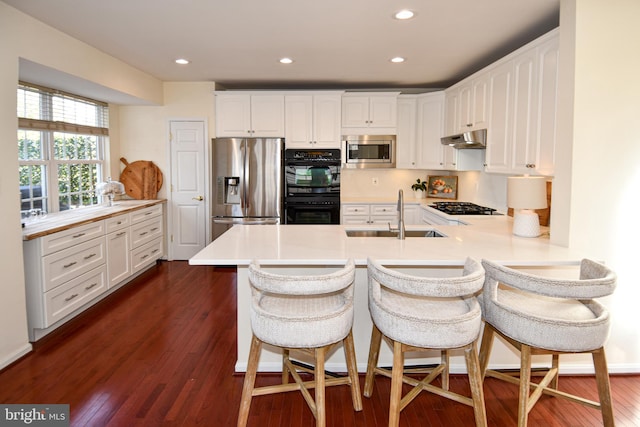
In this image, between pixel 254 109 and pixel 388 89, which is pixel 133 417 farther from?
pixel 388 89

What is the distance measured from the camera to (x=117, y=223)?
4.43m

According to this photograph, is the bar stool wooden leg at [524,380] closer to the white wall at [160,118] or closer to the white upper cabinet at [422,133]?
the white upper cabinet at [422,133]

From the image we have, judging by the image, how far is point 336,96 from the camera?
547 centimetres

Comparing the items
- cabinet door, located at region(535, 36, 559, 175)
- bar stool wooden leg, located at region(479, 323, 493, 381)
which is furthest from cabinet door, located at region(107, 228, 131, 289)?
cabinet door, located at region(535, 36, 559, 175)

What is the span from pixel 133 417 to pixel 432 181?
188 inches

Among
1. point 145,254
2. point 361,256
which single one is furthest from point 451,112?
point 145,254

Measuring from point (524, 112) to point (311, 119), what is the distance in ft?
9.18

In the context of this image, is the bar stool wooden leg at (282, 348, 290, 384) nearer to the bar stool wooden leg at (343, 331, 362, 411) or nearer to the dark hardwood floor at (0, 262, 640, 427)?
the dark hardwood floor at (0, 262, 640, 427)

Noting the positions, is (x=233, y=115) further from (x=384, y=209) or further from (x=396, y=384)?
(x=396, y=384)

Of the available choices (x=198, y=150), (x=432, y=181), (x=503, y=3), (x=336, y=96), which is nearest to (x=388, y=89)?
(x=336, y=96)

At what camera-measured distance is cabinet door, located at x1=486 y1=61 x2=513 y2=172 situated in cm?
354

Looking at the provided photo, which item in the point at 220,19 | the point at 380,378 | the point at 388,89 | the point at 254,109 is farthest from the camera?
the point at 388,89

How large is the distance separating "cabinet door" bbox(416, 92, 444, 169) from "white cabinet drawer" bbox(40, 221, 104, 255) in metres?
3.85

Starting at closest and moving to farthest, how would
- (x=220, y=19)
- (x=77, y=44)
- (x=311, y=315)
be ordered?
(x=311, y=315) < (x=220, y=19) < (x=77, y=44)
